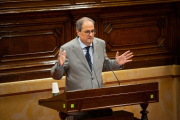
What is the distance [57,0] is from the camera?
531cm

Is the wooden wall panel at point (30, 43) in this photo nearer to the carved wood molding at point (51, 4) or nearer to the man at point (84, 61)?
the carved wood molding at point (51, 4)

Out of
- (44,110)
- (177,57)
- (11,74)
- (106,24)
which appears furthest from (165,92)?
(11,74)

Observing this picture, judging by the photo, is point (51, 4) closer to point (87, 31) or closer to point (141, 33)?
point (87, 31)

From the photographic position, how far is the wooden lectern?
3646 mm

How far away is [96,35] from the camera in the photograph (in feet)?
18.4

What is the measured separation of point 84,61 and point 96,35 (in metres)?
1.41

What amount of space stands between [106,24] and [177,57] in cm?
132

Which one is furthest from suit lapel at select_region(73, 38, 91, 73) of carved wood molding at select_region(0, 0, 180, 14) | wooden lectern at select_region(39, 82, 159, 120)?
carved wood molding at select_region(0, 0, 180, 14)

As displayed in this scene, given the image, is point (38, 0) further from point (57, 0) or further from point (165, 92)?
point (165, 92)

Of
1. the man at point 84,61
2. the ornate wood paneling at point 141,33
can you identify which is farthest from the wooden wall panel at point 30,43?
the man at point 84,61

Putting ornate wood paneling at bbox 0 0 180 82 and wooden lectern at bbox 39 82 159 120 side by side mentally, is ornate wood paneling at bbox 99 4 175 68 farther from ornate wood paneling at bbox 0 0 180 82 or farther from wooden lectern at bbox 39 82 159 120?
wooden lectern at bbox 39 82 159 120

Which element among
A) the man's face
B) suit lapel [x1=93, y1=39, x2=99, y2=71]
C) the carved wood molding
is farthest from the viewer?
the carved wood molding

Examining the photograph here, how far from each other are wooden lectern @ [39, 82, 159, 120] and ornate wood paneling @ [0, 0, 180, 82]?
54.7 inches

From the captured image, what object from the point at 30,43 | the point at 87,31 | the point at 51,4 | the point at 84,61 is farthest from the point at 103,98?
the point at 51,4
